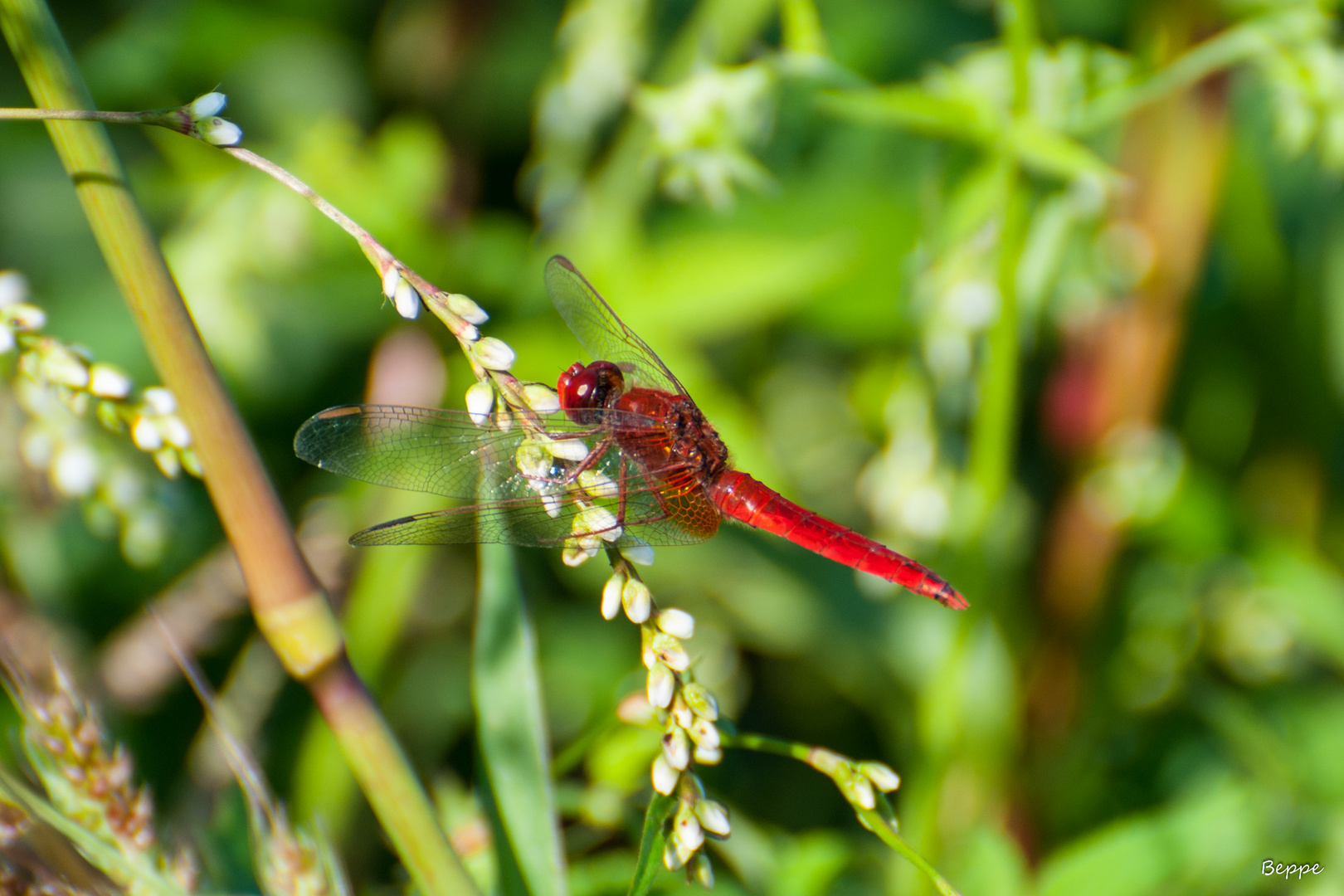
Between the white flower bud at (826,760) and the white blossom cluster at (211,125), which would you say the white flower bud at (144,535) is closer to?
the white blossom cluster at (211,125)

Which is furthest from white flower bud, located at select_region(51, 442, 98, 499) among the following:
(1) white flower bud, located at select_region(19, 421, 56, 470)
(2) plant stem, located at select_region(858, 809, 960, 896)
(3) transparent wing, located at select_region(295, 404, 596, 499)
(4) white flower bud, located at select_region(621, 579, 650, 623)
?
(2) plant stem, located at select_region(858, 809, 960, 896)

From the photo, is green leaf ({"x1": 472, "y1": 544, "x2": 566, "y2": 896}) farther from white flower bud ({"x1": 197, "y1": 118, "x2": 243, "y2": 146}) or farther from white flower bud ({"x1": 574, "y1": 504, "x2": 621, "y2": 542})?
white flower bud ({"x1": 197, "y1": 118, "x2": 243, "y2": 146})

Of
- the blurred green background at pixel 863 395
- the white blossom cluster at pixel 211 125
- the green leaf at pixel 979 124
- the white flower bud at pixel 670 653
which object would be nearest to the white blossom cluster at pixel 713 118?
the blurred green background at pixel 863 395

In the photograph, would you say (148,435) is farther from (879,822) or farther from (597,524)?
(879,822)

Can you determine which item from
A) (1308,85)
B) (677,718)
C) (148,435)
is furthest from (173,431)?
(1308,85)

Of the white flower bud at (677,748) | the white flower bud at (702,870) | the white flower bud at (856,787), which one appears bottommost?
the white flower bud at (702,870)

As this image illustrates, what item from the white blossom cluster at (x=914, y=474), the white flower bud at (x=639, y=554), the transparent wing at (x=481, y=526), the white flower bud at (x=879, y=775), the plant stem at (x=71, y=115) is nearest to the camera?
the plant stem at (x=71, y=115)

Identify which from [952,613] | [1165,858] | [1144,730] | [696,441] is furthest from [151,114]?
[1144,730]
